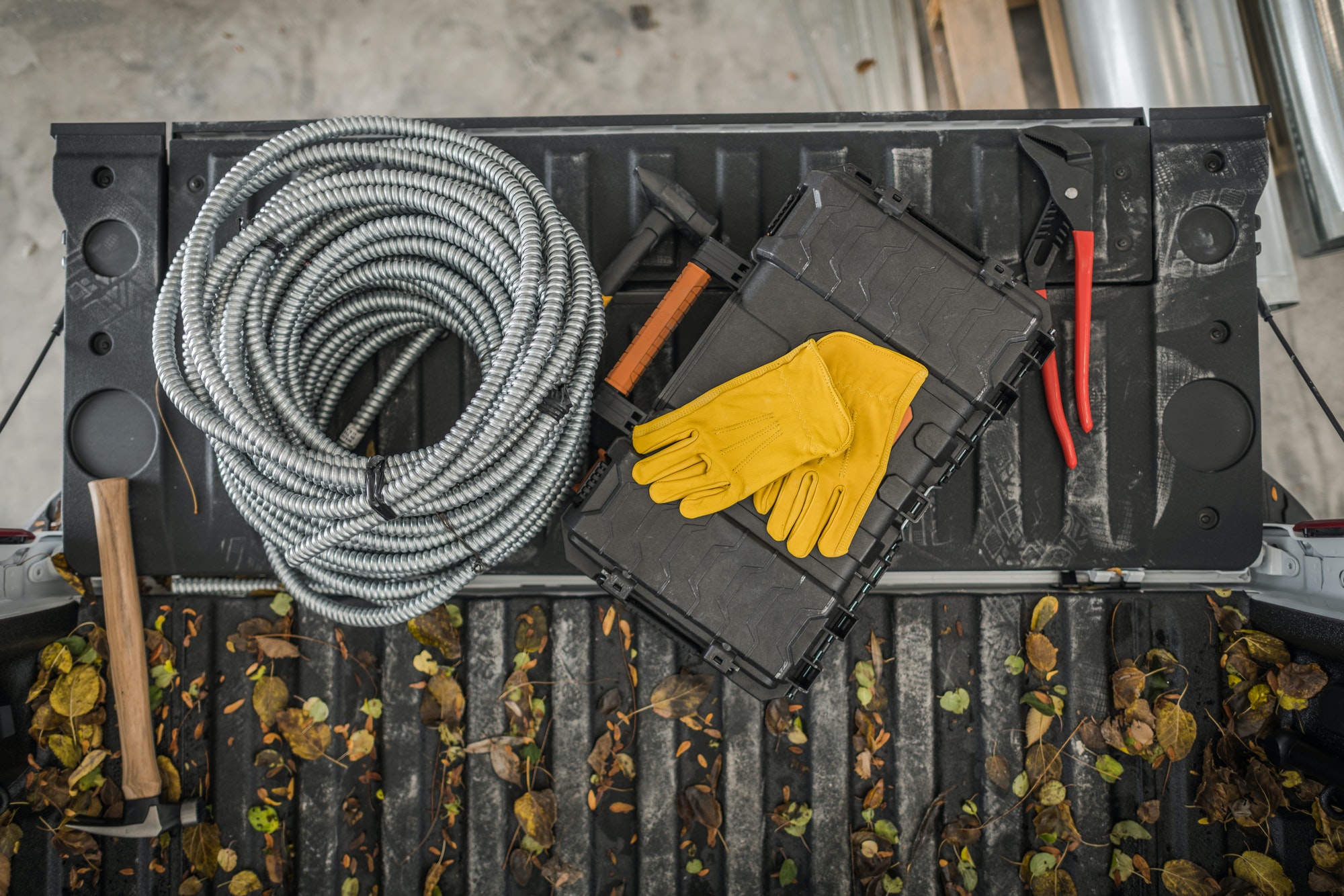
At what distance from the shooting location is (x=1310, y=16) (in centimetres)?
217

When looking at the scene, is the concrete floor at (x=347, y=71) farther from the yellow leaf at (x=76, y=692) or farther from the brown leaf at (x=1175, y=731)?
the brown leaf at (x=1175, y=731)

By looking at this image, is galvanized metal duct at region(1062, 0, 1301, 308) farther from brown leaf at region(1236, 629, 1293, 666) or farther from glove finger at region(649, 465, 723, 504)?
glove finger at region(649, 465, 723, 504)

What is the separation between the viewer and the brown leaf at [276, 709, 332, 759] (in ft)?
5.71

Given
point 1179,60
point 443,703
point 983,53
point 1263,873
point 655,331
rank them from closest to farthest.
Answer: point 655,331 → point 1263,873 → point 443,703 → point 1179,60 → point 983,53

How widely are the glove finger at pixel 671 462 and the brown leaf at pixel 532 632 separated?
522mm

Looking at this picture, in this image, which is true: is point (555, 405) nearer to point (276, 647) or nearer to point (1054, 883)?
point (276, 647)

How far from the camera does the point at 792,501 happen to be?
1452 millimetres

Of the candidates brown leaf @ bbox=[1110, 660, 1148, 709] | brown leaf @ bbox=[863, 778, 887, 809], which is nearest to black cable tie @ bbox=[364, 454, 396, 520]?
brown leaf @ bbox=[863, 778, 887, 809]

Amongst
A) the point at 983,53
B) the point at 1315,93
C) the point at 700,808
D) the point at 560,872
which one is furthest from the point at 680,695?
the point at 1315,93

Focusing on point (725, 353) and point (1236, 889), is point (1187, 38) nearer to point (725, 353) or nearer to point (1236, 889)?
point (725, 353)

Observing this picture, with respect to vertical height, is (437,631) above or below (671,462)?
below

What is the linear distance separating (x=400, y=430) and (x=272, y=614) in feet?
1.78

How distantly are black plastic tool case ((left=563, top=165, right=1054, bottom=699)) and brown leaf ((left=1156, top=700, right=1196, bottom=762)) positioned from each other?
0.85 m

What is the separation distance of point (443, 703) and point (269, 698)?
0.41 meters
